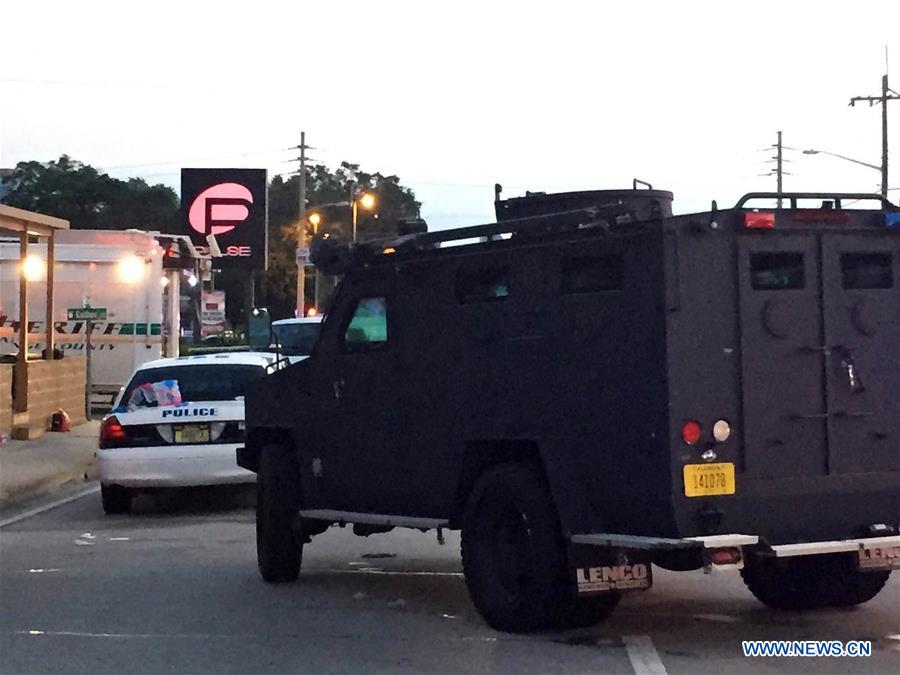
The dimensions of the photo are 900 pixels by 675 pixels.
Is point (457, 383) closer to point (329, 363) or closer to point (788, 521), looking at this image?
point (329, 363)

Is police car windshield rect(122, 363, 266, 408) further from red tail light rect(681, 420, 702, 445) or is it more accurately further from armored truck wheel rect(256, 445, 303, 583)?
red tail light rect(681, 420, 702, 445)

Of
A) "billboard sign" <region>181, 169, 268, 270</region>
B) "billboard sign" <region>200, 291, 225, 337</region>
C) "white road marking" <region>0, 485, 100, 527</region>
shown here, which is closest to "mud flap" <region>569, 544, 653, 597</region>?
"white road marking" <region>0, 485, 100, 527</region>

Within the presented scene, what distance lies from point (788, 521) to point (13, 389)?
17.9 m

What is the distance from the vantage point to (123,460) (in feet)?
47.2

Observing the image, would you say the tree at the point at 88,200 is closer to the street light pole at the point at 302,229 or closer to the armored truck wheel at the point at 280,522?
the street light pole at the point at 302,229

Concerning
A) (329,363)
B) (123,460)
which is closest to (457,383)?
(329,363)

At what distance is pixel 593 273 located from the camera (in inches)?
307

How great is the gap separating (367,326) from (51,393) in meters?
16.4

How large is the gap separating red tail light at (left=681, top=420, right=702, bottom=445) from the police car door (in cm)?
254

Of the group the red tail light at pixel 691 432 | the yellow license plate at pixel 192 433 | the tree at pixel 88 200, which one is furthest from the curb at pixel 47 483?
the tree at pixel 88 200

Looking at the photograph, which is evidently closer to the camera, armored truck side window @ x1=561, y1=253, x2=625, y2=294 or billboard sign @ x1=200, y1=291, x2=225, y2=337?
armored truck side window @ x1=561, y1=253, x2=625, y2=294

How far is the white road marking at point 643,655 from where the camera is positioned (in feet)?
24.6

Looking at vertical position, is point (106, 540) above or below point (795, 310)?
below

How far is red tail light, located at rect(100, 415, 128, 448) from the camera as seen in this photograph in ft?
47.4
